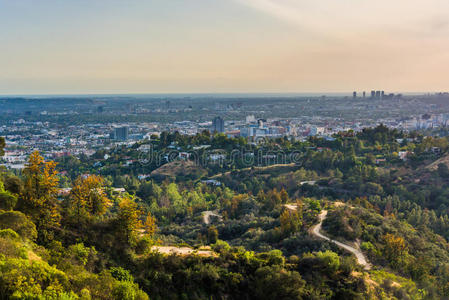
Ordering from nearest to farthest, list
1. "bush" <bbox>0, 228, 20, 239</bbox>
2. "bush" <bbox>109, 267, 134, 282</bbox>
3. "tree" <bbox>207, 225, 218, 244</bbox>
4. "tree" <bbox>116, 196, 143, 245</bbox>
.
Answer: "bush" <bbox>0, 228, 20, 239</bbox>, "bush" <bbox>109, 267, 134, 282</bbox>, "tree" <bbox>116, 196, 143, 245</bbox>, "tree" <bbox>207, 225, 218, 244</bbox>

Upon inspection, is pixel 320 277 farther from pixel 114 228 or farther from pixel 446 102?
pixel 446 102

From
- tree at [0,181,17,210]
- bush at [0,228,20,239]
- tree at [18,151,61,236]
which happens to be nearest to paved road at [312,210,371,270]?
tree at [18,151,61,236]

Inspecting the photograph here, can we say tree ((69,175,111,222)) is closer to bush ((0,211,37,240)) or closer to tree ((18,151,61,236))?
tree ((18,151,61,236))

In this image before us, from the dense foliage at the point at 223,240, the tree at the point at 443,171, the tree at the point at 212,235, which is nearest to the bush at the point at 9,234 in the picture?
the dense foliage at the point at 223,240

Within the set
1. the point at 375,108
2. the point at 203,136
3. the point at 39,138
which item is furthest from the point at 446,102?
the point at 39,138

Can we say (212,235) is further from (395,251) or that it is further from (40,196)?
(40,196)

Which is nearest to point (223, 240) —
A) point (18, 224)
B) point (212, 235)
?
point (212, 235)

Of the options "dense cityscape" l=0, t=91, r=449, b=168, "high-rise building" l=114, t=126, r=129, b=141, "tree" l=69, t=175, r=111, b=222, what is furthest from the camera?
"high-rise building" l=114, t=126, r=129, b=141

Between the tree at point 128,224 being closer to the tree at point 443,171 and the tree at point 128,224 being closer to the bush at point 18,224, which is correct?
the bush at point 18,224

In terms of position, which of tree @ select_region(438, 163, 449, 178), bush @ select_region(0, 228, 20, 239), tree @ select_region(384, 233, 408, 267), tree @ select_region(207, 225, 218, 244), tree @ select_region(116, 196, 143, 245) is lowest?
tree @ select_region(207, 225, 218, 244)
